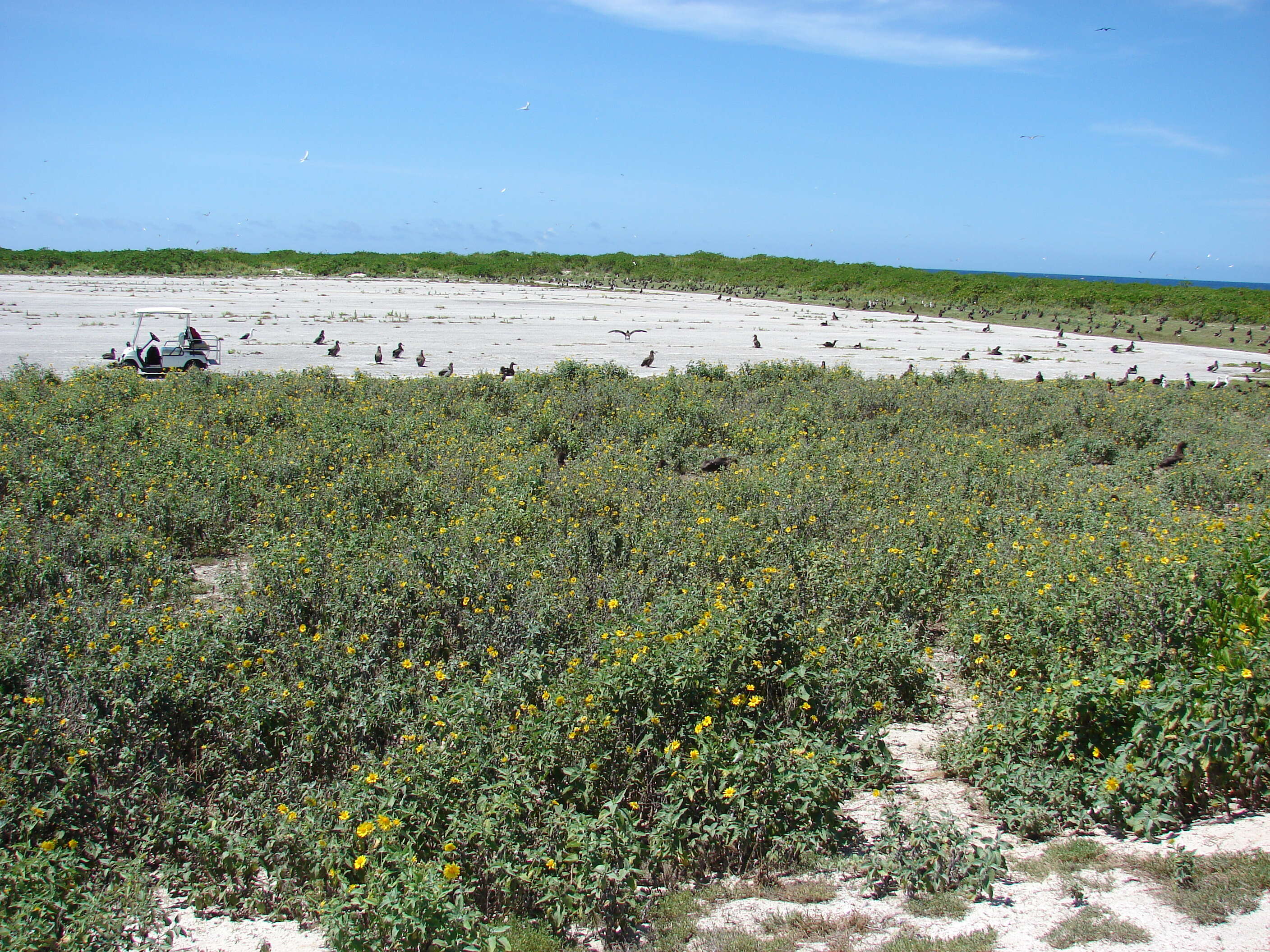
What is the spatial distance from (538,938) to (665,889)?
767 mm

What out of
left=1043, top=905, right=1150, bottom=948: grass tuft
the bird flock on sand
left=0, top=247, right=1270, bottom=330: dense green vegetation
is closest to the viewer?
left=1043, top=905, right=1150, bottom=948: grass tuft

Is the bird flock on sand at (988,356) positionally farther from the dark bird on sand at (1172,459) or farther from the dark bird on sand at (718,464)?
the dark bird on sand at (718,464)

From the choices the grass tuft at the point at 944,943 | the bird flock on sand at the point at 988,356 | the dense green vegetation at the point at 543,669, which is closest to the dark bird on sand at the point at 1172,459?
the dense green vegetation at the point at 543,669

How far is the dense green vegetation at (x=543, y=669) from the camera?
171 inches

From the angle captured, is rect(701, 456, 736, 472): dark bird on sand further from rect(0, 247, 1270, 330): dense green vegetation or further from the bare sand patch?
rect(0, 247, 1270, 330): dense green vegetation

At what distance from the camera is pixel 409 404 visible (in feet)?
51.1

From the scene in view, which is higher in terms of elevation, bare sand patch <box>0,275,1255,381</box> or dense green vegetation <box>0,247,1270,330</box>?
dense green vegetation <box>0,247,1270,330</box>

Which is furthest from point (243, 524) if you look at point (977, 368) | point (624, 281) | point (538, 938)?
point (624, 281)

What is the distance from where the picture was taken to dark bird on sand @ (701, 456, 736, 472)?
41.3ft

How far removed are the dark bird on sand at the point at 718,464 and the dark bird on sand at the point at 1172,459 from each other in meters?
6.94

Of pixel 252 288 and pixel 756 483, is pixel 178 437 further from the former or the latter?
pixel 252 288

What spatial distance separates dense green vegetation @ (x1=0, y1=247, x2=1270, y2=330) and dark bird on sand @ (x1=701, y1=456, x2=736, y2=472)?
4594 centimetres

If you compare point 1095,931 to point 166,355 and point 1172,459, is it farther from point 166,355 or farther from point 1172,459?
point 166,355

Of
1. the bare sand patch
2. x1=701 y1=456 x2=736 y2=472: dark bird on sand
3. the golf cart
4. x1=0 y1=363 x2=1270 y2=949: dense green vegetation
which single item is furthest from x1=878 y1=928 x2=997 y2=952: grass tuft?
the bare sand patch
